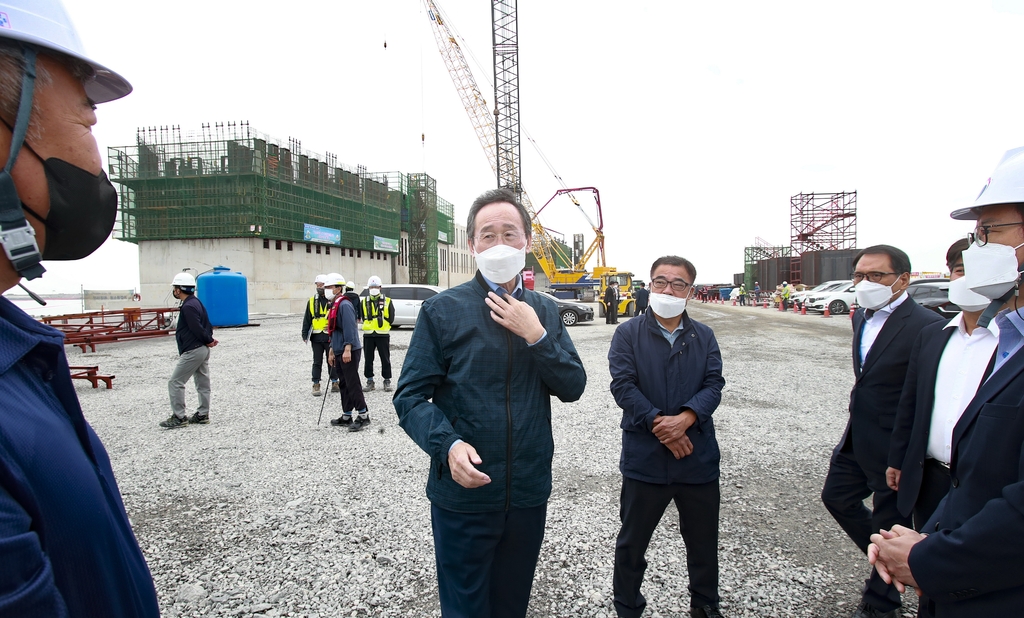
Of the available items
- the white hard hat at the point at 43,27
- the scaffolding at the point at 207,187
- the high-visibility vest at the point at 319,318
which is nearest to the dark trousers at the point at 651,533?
the white hard hat at the point at 43,27

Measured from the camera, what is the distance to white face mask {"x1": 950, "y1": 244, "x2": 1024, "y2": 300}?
166 cm

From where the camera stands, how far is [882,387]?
282cm

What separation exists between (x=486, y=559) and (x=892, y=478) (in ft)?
7.22

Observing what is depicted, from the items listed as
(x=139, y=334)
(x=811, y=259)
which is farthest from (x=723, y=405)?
(x=811, y=259)

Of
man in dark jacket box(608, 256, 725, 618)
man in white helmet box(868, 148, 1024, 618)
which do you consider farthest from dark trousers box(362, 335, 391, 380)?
man in white helmet box(868, 148, 1024, 618)

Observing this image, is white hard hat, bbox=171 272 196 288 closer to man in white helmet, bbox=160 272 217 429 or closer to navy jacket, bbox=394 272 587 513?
man in white helmet, bbox=160 272 217 429

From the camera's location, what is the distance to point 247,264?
32.3 m

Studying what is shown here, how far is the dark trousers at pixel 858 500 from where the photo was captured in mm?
2666

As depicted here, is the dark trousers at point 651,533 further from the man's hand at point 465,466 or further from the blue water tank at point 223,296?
the blue water tank at point 223,296

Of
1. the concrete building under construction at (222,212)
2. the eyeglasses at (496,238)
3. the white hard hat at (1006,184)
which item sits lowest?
the eyeglasses at (496,238)

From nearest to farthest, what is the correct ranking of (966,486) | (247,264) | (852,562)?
(966,486) < (852,562) < (247,264)

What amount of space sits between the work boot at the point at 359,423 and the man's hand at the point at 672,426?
461 cm

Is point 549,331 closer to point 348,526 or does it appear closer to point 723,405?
point 348,526

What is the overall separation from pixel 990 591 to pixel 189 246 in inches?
1567
